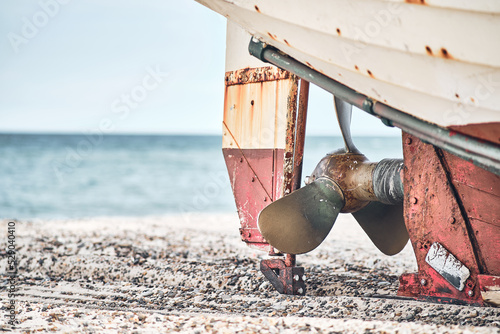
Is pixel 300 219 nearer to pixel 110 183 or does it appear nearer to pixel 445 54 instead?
pixel 445 54

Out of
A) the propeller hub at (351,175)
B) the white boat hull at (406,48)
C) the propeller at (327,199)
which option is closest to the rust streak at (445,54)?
the white boat hull at (406,48)

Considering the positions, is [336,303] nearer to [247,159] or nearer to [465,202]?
[465,202]

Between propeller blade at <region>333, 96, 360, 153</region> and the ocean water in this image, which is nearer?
propeller blade at <region>333, 96, 360, 153</region>

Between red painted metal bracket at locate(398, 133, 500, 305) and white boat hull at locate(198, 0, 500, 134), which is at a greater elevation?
white boat hull at locate(198, 0, 500, 134)

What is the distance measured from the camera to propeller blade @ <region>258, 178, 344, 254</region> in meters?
A: 3.98

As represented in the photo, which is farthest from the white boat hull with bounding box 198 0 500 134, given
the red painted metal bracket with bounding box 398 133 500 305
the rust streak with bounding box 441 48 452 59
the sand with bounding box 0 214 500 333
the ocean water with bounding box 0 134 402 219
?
the ocean water with bounding box 0 134 402 219

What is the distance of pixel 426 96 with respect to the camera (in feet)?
9.95

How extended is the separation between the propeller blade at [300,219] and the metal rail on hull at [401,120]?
830 millimetres

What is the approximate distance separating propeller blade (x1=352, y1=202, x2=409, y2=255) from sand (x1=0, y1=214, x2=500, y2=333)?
0.34m

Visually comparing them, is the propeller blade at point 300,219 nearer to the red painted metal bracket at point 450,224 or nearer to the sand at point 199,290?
the sand at point 199,290

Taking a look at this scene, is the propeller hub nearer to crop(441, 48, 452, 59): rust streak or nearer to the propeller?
the propeller

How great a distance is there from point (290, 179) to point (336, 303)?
0.93 metres

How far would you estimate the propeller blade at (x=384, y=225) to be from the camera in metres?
4.55

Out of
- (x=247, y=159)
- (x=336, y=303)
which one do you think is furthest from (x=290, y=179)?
(x=336, y=303)
